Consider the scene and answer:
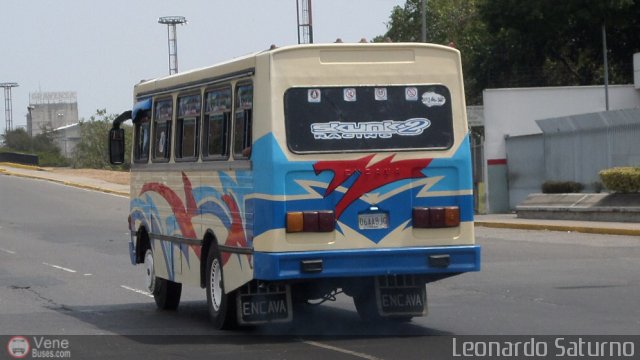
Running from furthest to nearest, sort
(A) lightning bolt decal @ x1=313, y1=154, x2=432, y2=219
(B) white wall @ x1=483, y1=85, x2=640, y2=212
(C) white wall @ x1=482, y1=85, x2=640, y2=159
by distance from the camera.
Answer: (C) white wall @ x1=482, y1=85, x2=640, y2=159 < (B) white wall @ x1=483, y1=85, x2=640, y2=212 < (A) lightning bolt decal @ x1=313, y1=154, x2=432, y2=219

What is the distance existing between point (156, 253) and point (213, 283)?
2614mm

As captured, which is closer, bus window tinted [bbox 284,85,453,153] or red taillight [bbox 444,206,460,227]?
bus window tinted [bbox 284,85,453,153]

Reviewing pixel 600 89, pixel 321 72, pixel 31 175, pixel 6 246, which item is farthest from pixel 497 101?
pixel 31 175

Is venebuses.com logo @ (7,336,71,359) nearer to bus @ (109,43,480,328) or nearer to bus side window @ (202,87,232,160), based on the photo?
bus @ (109,43,480,328)

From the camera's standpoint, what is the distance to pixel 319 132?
481 inches

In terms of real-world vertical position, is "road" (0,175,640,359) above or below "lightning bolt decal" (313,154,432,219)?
Result: below

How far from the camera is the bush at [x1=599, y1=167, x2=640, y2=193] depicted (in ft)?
96.8

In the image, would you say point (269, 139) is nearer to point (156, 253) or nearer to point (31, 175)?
point (156, 253)

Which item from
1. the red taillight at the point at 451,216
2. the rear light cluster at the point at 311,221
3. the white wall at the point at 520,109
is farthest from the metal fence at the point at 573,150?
the rear light cluster at the point at 311,221

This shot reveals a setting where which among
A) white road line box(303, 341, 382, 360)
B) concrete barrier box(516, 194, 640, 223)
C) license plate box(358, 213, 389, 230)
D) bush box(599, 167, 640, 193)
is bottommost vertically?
white road line box(303, 341, 382, 360)

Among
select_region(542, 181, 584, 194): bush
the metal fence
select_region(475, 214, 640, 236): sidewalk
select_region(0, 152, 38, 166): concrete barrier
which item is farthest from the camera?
select_region(0, 152, 38, 166): concrete barrier

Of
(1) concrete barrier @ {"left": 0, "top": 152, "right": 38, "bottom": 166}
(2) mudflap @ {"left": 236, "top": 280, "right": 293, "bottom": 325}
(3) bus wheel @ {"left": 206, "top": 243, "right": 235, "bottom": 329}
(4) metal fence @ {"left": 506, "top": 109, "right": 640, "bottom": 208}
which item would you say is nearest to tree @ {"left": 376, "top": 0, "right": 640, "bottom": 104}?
(4) metal fence @ {"left": 506, "top": 109, "right": 640, "bottom": 208}

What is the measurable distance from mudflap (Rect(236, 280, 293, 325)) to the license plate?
3.43ft

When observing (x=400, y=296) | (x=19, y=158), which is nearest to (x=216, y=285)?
(x=400, y=296)
